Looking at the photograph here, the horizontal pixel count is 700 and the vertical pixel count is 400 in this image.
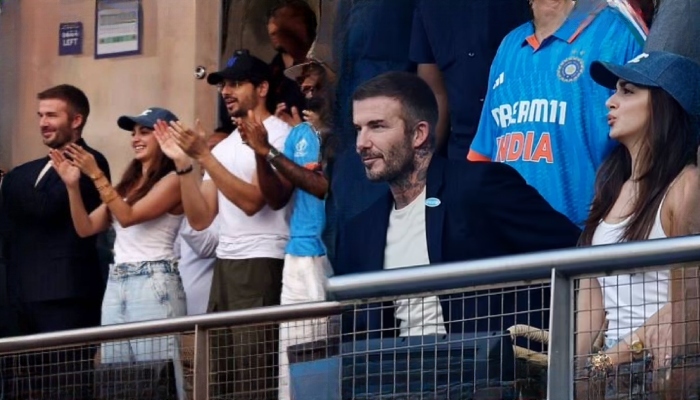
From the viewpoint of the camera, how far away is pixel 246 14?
392 inches

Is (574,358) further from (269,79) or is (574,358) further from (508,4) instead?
(269,79)

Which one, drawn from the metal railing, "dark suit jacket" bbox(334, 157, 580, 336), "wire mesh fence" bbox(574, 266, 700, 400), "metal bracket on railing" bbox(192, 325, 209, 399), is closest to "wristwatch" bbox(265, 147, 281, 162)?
"dark suit jacket" bbox(334, 157, 580, 336)

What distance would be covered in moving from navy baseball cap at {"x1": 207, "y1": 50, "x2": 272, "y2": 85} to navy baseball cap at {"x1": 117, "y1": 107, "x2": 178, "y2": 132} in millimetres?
464

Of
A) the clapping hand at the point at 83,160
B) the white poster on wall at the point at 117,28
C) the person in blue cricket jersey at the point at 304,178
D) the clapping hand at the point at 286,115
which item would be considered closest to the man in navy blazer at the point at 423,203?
the person in blue cricket jersey at the point at 304,178

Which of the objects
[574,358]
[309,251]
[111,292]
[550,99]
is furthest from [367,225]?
[574,358]

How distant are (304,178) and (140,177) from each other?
1.31 meters

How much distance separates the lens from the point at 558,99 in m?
7.69

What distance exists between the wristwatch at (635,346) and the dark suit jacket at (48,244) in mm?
4746

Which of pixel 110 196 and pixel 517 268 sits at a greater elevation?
pixel 110 196

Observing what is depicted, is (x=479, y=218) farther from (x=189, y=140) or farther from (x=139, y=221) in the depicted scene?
(x=139, y=221)

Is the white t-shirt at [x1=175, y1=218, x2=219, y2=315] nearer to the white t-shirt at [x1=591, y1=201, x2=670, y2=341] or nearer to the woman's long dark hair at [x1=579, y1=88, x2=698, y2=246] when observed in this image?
the woman's long dark hair at [x1=579, y1=88, x2=698, y2=246]

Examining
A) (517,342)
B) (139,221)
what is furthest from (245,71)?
(517,342)

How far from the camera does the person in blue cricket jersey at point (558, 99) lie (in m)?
7.53

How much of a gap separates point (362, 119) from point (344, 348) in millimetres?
2548
